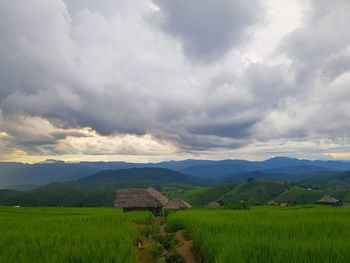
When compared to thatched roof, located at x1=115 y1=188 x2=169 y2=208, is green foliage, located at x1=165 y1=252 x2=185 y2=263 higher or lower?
higher

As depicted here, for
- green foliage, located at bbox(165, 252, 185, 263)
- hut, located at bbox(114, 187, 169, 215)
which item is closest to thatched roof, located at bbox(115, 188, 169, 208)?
hut, located at bbox(114, 187, 169, 215)

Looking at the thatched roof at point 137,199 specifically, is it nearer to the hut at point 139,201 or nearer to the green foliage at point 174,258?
the hut at point 139,201

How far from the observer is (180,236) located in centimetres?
1642

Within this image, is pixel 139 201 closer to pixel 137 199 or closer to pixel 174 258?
pixel 137 199

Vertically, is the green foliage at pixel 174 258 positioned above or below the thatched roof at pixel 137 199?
above

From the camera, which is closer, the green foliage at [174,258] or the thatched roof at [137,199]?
the green foliage at [174,258]

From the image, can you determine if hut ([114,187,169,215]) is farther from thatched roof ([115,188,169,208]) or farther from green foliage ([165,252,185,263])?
green foliage ([165,252,185,263])

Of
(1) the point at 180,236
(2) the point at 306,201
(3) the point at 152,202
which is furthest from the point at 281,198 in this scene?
(1) the point at 180,236

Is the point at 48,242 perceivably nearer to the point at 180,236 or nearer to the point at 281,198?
the point at 180,236

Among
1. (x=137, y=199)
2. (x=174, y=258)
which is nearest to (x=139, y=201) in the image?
(x=137, y=199)

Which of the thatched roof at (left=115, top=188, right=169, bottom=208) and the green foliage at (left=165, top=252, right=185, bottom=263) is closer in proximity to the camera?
the green foliage at (left=165, top=252, right=185, bottom=263)

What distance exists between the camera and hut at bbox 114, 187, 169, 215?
52969 mm

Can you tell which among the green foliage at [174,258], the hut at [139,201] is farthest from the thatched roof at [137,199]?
the green foliage at [174,258]

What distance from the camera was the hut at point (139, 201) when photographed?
174ft
